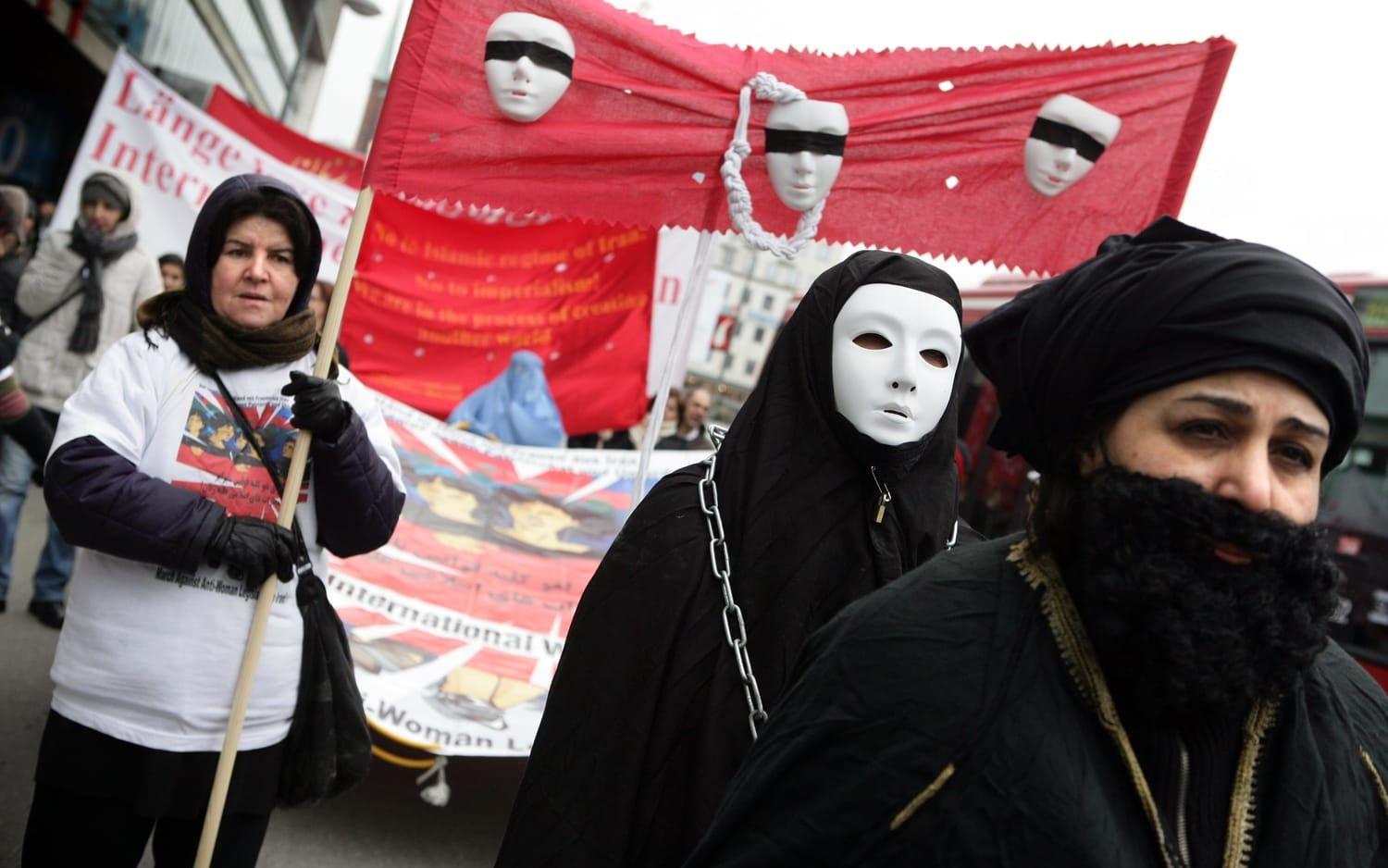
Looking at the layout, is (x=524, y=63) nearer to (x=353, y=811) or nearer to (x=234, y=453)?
(x=234, y=453)

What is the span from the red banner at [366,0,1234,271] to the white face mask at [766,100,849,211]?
0.07 m

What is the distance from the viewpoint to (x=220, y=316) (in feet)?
8.23

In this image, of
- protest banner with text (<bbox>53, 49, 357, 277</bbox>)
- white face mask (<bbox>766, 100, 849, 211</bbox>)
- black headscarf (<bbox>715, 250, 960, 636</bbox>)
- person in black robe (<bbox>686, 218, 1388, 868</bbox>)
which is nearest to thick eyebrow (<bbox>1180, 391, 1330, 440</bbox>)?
person in black robe (<bbox>686, 218, 1388, 868</bbox>)

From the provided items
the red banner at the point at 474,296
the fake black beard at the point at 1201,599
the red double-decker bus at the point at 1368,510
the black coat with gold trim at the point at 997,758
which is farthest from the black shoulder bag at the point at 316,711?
the red double-decker bus at the point at 1368,510

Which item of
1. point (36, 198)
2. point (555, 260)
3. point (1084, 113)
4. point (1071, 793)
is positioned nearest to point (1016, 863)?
point (1071, 793)

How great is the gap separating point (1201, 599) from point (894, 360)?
1206 millimetres

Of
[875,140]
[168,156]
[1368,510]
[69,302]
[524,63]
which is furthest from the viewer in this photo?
[1368,510]

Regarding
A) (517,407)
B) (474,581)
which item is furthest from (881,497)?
(517,407)

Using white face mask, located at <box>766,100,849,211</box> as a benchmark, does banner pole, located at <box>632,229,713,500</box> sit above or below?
below

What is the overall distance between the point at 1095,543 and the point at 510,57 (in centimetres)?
234

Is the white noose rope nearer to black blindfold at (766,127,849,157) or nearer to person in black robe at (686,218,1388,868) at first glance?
black blindfold at (766,127,849,157)

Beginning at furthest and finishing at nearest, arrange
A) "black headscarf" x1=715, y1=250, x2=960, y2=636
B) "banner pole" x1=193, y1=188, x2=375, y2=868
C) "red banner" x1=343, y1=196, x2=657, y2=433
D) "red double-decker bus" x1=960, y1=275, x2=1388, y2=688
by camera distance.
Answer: "red double-decker bus" x1=960, y1=275, x2=1388, y2=688
"red banner" x1=343, y1=196, x2=657, y2=433
"banner pole" x1=193, y1=188, x2=375, y2=868
"black headscarf" x1=715, y1=250, x2=960, y2=636

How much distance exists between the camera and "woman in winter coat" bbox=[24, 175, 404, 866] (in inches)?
90.7

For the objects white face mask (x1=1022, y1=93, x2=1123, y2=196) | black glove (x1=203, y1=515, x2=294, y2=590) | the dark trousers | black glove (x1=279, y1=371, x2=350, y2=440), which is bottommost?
the dark trousers
